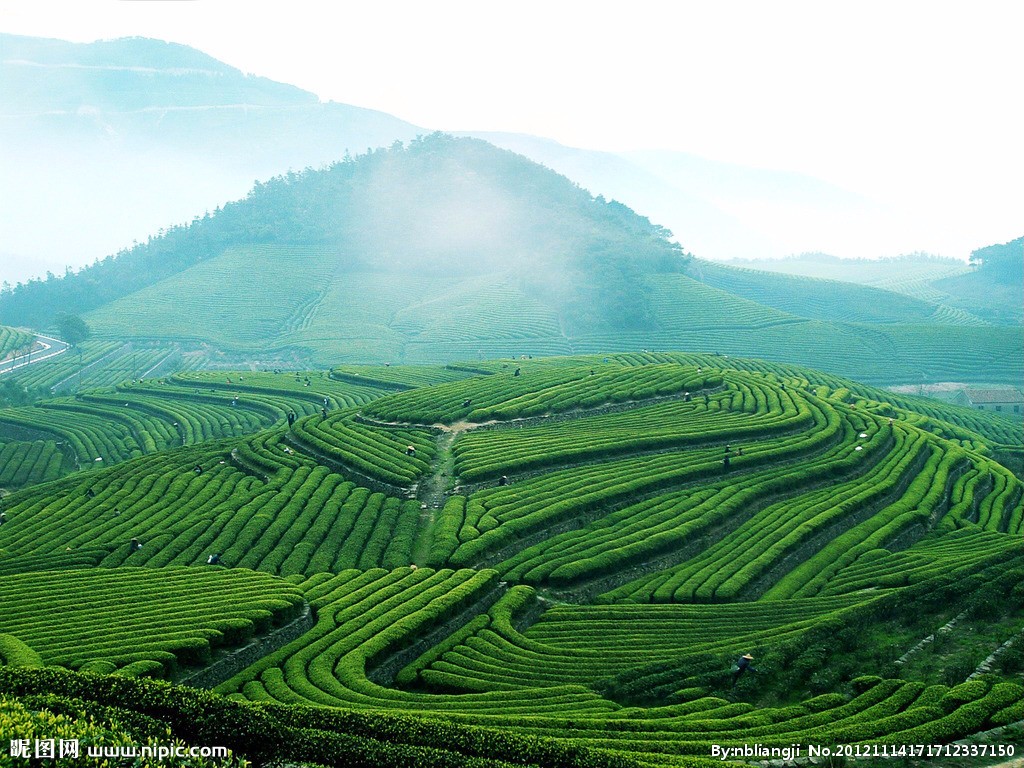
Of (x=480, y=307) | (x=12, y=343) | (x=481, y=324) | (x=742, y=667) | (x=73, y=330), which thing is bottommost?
(x=12, y=343)

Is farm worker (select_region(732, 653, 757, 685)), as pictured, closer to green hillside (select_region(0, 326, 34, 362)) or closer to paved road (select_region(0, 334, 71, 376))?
paved road (select_region(0, 334, 71, 376))

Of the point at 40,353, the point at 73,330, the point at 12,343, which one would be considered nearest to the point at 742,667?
the point at 12,343

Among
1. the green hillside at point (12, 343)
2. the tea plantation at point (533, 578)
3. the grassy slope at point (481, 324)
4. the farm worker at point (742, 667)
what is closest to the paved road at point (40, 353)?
the green hillside at point (12, 343)

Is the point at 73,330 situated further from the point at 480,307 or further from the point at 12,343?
the point at 480,307

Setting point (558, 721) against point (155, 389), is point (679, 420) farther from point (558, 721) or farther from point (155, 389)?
point (155, 389)

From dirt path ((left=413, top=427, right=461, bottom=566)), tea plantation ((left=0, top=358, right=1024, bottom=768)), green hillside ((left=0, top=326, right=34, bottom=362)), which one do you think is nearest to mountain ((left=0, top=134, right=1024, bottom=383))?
green hillside ((left=0, top=326, right=34, bottom=362))

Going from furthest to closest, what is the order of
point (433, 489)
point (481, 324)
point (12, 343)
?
point (481, 324)
point (12, 343)
point (433, 489)

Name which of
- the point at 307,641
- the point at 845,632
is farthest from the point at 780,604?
the point at 307,641
